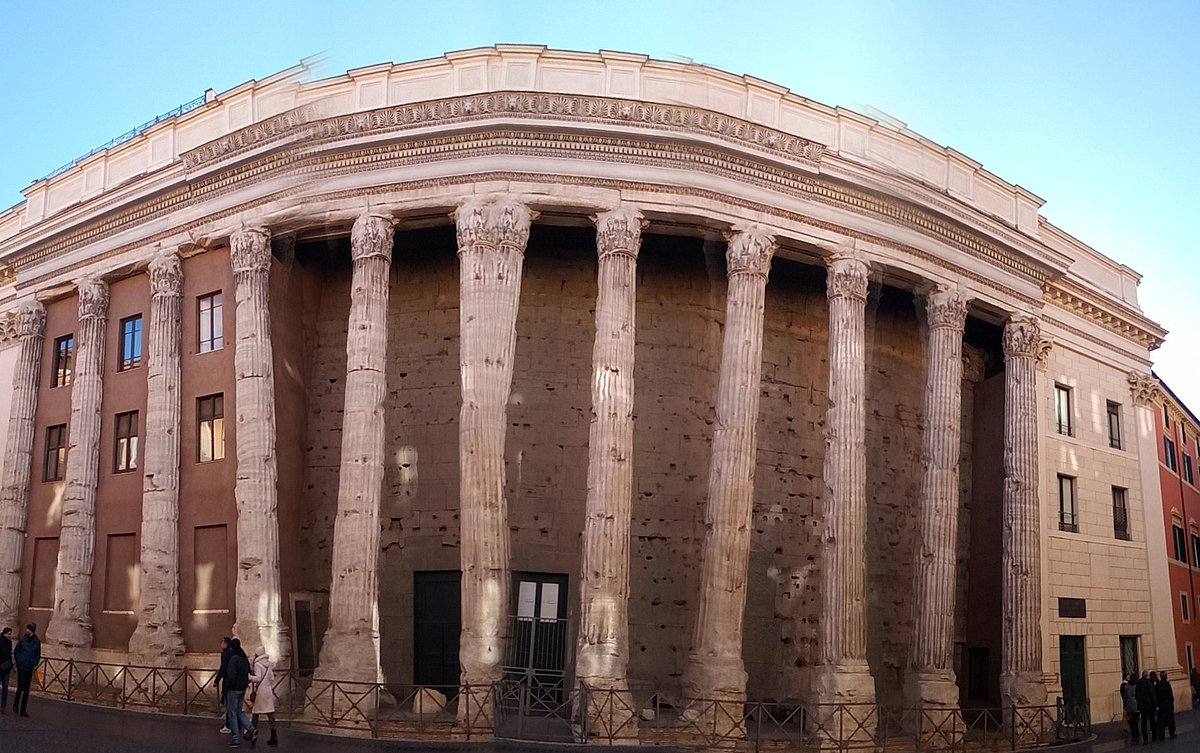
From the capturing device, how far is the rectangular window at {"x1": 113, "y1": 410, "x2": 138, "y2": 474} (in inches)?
1044

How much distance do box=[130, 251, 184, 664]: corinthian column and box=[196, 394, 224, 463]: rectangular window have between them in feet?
1.63

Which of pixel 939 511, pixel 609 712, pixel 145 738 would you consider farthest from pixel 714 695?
pixel 145 738

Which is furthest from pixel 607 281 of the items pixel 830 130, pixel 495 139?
pixel 830 130

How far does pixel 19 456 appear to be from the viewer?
28.9 metres

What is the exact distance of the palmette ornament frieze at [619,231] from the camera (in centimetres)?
2247

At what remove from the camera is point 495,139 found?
22609 mm

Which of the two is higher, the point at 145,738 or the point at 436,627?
the point at 436,627

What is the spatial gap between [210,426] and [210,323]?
2.32 meters

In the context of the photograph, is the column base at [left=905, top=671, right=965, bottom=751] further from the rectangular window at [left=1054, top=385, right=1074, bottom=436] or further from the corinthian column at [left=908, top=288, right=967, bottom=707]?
the rectangular window at [left=1054, top=385, right=1074, bottom=436]

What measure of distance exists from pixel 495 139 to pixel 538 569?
358 inches

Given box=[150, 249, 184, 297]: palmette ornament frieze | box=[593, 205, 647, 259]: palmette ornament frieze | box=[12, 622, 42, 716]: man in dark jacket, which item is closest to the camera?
box=[12, 622, 42, 716]: man in dark jacket

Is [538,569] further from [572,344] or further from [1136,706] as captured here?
[1136,706]

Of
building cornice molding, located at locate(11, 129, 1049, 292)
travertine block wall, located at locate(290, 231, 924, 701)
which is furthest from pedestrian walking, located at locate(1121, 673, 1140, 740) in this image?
building cornice molding, located at locate(11, 129, 1049, 292)

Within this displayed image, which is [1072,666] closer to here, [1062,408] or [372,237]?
[1062,408]
